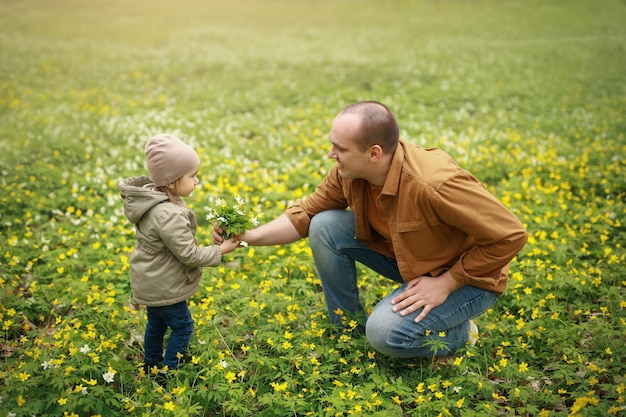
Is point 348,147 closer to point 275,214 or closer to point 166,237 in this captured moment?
point 166,237

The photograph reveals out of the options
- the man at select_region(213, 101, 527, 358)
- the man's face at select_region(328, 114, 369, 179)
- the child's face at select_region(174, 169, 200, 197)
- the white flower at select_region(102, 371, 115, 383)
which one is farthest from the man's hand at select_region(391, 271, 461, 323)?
the white flower at select_region(102, 371, 115, 383)

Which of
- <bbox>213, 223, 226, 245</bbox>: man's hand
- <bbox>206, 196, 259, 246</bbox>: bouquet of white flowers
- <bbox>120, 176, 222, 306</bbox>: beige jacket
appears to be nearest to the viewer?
<bbox>120, 176, 222, 306</bbox>: beige jacket

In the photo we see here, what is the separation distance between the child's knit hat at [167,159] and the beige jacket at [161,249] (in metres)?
0.12

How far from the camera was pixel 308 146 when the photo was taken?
25.8ft

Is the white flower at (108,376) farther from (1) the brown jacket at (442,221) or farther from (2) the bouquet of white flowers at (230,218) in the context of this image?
(1) the brown jacket at (442,221)

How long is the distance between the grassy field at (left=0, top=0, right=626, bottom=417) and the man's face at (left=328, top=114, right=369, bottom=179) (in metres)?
1.22

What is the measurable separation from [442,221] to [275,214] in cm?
262

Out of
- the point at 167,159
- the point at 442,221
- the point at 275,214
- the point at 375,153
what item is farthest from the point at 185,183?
the point at 275,214

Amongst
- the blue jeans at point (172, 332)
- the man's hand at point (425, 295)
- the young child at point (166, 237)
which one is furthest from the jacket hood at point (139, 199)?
the man's hand at point (425, 295)

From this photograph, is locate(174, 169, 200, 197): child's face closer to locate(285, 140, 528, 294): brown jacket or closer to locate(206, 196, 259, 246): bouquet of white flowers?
locate(206, 196, 259, 246): bouquet of white flowers

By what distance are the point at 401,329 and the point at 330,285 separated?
72cm

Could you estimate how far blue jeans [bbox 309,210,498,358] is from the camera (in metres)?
3.30

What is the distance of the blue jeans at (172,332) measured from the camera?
337 centimetres

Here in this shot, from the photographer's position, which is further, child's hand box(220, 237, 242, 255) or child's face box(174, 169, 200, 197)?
child's hand box(220, 237, 242, 255)
